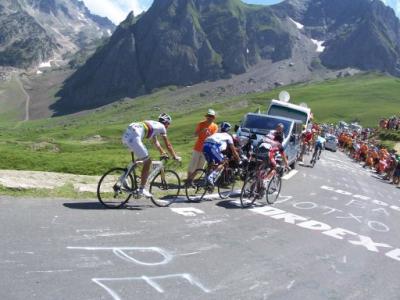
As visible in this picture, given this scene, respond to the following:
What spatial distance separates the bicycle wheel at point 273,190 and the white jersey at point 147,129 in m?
4.53

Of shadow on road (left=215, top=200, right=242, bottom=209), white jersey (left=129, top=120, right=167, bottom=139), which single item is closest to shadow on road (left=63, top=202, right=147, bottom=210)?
white jersey (left=129, top=120, right=167, bottom=139)

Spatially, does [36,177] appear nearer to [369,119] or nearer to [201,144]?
[201,144]

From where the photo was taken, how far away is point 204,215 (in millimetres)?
12859

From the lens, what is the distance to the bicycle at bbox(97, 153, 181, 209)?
1248 centimetres

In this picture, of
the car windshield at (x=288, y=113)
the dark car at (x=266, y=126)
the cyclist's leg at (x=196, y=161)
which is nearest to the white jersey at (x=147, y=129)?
the cyclist's leg at (x=196, y=161)

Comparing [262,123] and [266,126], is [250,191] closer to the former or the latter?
[266,126]

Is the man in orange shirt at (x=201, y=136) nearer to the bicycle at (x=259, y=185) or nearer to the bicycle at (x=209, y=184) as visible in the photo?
the bicycle at (x=209, y=184)

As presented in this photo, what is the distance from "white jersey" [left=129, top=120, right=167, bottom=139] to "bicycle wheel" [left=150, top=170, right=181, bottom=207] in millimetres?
1402

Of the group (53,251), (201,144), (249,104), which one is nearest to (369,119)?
(249,104)

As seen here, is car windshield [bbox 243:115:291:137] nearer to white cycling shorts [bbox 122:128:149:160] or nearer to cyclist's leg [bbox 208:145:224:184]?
cyclist's leg [bbox 208:145:224:184]

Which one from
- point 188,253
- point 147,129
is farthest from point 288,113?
point 188,253

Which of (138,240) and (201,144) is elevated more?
(201,144)

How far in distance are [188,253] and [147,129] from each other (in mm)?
4045

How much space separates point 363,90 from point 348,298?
639ft
